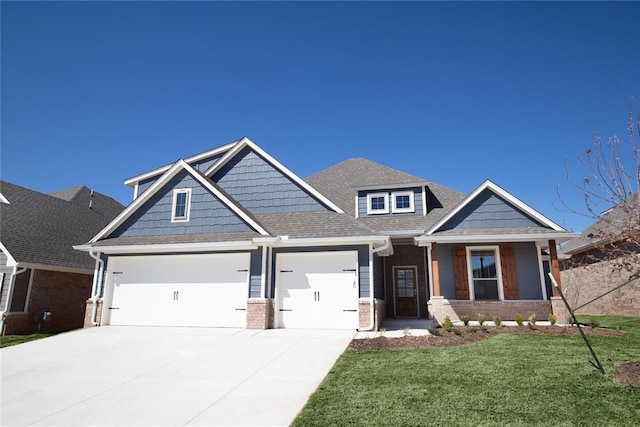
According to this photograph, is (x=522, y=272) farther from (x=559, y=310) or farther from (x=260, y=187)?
(x=260, y=187)

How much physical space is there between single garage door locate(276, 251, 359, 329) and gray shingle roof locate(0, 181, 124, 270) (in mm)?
9866

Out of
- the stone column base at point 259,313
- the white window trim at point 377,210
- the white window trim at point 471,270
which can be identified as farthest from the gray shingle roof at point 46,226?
the white window trim at point 471,270

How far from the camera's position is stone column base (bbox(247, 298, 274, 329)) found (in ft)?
38.5

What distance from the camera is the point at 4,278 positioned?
13.9 m

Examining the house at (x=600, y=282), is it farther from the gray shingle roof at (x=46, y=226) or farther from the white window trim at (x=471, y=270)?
the gray shingle roof at (x=46, y=226)

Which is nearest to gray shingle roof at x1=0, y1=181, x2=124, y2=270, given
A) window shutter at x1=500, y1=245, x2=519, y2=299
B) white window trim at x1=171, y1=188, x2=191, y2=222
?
white window trim at x1=171, y1=188, x2=191, y2=222

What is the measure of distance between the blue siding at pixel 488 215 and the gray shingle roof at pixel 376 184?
155cm

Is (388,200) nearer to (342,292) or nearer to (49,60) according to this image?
(342,292)

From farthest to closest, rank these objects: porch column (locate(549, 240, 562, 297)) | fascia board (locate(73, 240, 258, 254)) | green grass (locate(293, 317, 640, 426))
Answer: porch column (locate(549, 240, 562, 297)) → fascia board (locate(73, 240, 258, 254)) → green grass (locate(293, 317, 640, 426))

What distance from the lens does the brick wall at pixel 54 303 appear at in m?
14.2

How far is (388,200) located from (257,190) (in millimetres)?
5896

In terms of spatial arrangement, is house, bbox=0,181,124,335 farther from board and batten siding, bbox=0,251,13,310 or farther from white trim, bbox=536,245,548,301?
white trim, bbox=536,245,548,301

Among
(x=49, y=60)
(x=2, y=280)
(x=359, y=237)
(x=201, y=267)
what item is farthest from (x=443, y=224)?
(x=2, y=280)

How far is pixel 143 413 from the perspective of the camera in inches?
192
